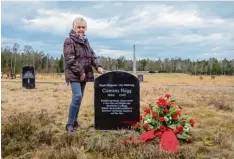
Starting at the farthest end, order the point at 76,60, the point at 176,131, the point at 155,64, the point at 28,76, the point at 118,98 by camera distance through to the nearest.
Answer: the point at 155,64
the point at 28,76
the point at 118,98
the point at 76,60
the point at 176,131

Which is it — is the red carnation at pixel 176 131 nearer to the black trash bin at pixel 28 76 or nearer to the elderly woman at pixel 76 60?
the elderly woman at pixel 76 60

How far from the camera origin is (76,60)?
24.0ft

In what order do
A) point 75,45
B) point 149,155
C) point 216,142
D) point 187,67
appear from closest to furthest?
1. point 149,155
2. point 216,142
3. point 75,45
4. point 187,67

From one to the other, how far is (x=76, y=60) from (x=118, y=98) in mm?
1161

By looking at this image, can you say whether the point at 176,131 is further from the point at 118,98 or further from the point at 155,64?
the point at 155,64

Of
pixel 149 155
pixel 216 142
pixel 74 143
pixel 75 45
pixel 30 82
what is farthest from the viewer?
pixel 30 82

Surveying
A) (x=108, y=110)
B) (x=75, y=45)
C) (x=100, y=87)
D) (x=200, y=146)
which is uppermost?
(x=75, y=45)

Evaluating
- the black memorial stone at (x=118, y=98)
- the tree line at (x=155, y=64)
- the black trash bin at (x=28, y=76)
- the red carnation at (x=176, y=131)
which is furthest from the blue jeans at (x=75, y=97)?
the tree line at (x=155, y=64)

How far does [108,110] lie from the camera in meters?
7.65

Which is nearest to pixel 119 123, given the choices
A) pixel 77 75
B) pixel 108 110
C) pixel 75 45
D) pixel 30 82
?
pixel 108 110

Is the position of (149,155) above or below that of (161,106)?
below

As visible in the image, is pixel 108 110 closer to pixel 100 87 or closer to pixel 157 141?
pixel 100 87

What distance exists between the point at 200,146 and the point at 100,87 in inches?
93.2

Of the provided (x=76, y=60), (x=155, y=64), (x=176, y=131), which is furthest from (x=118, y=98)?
(x=155, y=64)
